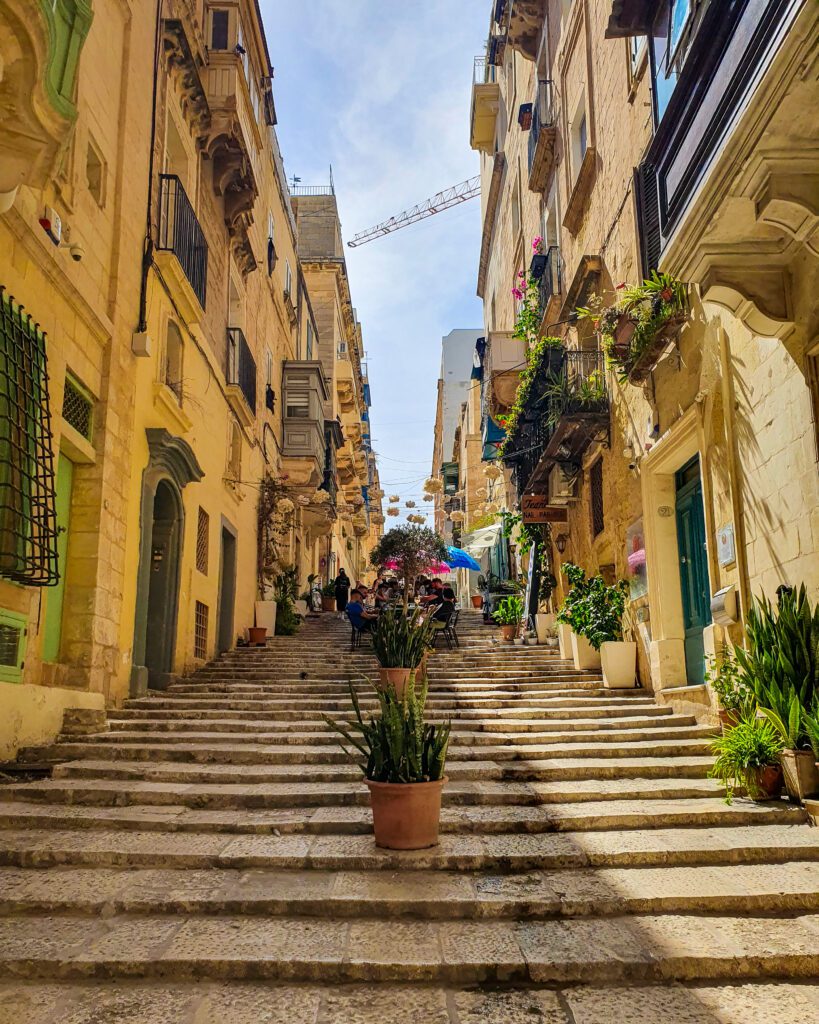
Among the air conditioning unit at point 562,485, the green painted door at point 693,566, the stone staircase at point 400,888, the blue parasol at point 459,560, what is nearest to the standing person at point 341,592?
the blue parasol at point 459,560

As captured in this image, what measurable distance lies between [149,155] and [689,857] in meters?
10.1

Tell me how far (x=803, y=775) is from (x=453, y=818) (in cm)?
230

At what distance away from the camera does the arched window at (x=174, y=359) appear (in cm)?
1217

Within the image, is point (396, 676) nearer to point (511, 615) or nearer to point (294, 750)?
point (294, 750)

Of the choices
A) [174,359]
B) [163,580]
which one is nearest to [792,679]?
[163,580]

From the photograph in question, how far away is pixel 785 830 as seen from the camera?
5477 mm

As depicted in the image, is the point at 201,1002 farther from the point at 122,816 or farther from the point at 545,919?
the point at 122,816

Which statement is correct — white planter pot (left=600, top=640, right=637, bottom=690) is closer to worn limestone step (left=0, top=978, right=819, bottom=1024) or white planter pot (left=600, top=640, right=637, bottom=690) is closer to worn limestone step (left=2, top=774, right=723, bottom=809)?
worn limestone step (left=2, top=774, right=723, bottom=809)

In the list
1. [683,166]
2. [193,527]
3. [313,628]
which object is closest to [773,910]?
[683,166]

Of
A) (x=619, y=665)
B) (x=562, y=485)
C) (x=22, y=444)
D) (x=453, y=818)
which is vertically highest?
(x=562, y=485)

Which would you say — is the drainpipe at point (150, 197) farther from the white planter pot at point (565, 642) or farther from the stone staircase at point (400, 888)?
the white planter pot at point (565, 642)

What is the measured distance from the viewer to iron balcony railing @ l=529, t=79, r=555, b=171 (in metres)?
16.9

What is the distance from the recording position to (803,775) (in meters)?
5.85

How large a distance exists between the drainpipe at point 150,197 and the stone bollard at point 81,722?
442 cm
